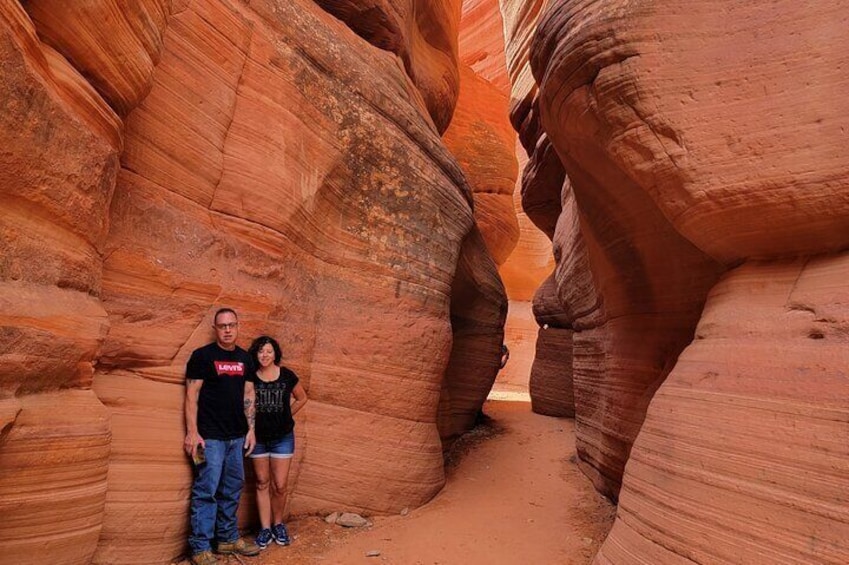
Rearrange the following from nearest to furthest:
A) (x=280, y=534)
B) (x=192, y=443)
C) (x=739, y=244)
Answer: (x=739, y=244), (x=192, y=443), (x=280, y=534)

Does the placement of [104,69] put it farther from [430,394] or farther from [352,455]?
[430,394]

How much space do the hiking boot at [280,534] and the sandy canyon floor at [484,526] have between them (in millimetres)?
60

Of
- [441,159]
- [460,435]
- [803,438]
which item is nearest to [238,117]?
[441,159]

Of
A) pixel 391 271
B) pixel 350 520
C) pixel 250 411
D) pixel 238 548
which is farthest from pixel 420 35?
pixel 238 548

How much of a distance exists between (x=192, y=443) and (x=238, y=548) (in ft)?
2.93

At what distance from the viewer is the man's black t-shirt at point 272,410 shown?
4348mm

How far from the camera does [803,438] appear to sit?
2480mm

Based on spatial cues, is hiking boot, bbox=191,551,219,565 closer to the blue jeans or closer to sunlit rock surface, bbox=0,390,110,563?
the blue jeans

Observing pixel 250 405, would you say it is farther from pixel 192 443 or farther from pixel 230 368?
pixel 192 443

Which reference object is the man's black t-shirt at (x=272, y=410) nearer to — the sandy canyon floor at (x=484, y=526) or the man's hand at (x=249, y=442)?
the man's hand at (x=249, y=442)

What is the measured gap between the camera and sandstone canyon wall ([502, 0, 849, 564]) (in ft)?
8.15

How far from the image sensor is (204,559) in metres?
3.67

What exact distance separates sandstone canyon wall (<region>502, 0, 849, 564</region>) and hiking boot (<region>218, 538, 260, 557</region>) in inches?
102

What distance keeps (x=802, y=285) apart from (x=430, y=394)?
3823 mm
